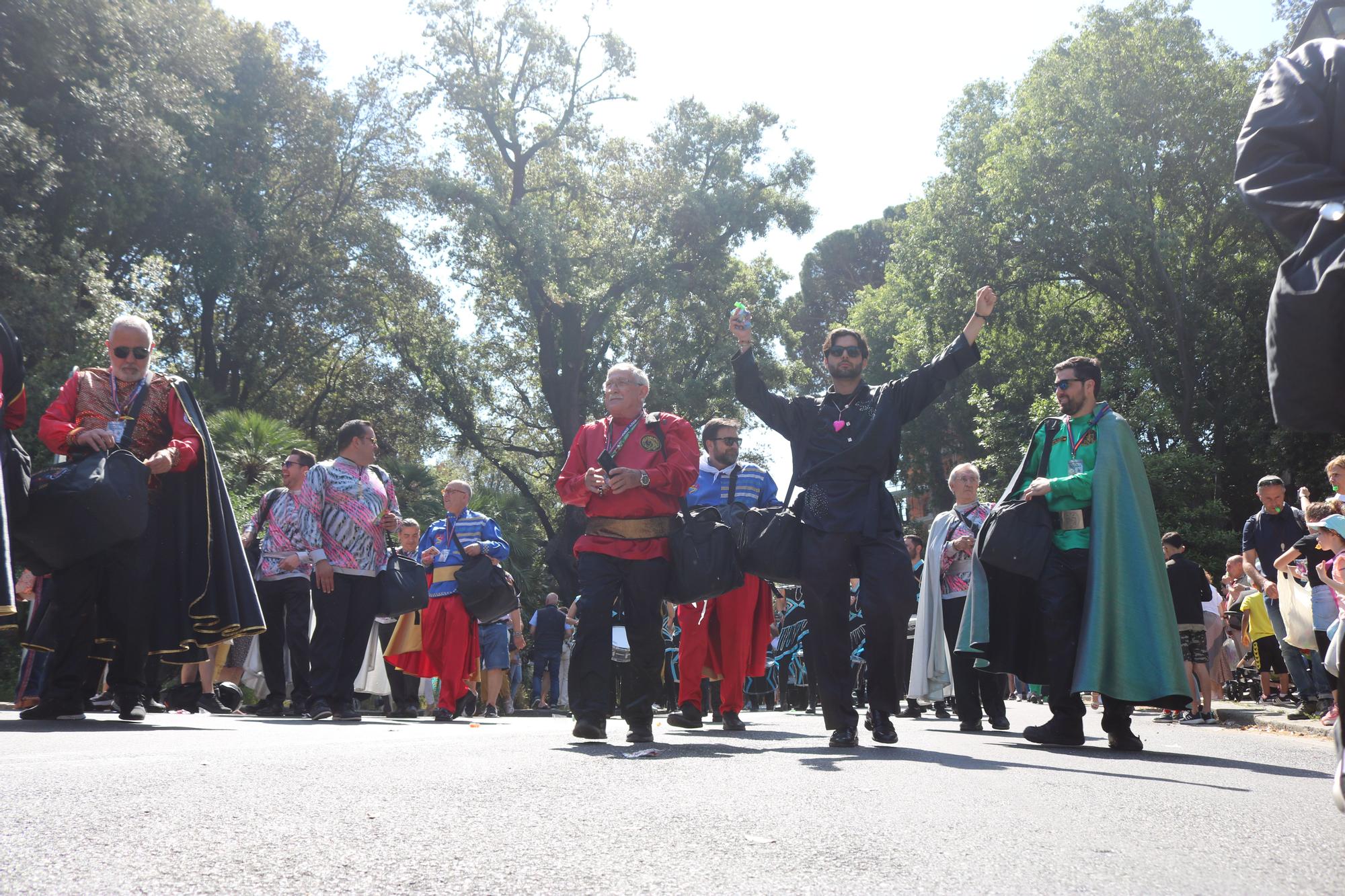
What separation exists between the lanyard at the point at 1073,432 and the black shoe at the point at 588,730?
305 centimetres

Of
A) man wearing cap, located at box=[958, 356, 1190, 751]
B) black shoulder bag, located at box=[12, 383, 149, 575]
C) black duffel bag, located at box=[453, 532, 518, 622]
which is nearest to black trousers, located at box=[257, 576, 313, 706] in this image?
black duffel bag, located at box=[453, 532, 518, 622]

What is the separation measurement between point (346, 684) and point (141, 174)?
868 inches

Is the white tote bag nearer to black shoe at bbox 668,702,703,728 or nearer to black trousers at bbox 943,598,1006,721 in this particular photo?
black trousers at bbox 943,598,1006,721

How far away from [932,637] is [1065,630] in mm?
3890

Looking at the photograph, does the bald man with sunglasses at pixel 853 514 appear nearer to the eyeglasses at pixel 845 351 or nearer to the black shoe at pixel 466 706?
the eyeglasses at pixel 845 351

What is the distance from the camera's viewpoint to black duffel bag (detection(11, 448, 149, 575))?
6.87 metres

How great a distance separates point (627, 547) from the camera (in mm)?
7160

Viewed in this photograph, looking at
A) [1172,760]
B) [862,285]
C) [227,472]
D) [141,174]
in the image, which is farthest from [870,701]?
[862,285]

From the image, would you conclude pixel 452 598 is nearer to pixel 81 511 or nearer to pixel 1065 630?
pixel 81 511

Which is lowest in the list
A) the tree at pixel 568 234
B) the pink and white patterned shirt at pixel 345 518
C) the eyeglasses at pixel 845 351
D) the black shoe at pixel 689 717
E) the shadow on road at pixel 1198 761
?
the shadow on road at pixel 1198 761

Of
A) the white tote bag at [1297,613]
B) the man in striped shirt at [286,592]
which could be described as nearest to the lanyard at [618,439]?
the man in striped shirt at [286,592]

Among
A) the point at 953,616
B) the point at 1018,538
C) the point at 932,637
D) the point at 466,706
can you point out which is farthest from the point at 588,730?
the point at 466,706

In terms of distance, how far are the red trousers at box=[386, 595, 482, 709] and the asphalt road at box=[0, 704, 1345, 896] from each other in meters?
5.56

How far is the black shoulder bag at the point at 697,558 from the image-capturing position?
7277 mm
